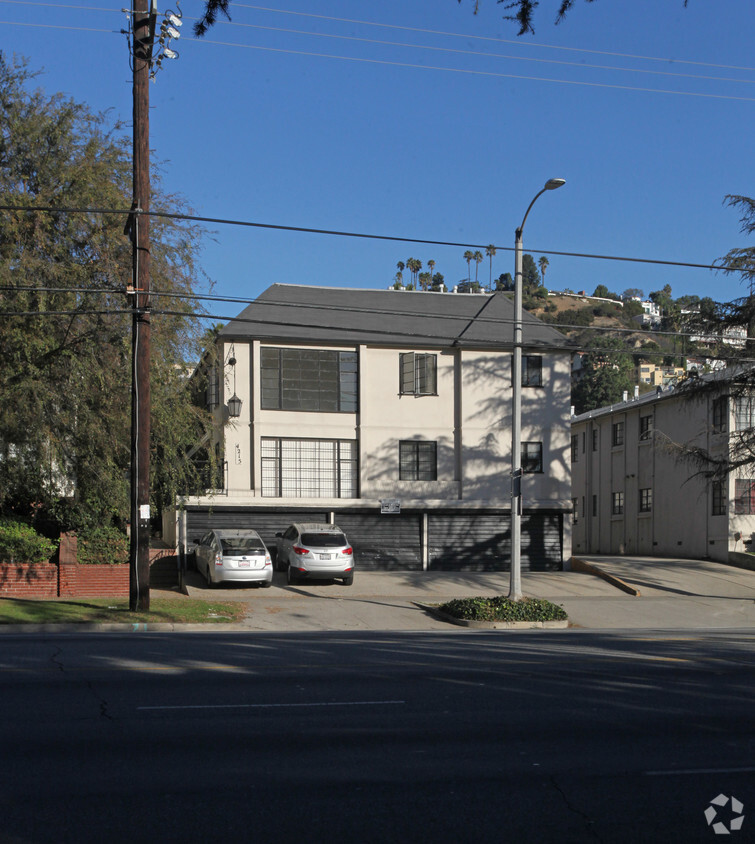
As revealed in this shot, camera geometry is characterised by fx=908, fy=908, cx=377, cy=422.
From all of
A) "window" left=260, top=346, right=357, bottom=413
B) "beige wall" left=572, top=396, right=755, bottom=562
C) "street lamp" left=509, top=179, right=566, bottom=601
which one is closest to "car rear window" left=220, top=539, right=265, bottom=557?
"window" left=260, top=346, right=357, bottom=413

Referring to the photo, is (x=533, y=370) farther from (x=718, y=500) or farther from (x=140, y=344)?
(x=140, y=344)

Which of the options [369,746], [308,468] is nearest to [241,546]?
[308,468]

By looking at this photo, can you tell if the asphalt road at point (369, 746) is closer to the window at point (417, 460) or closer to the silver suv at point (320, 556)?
the silver suv at point (320, 556)

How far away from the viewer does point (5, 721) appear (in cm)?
864

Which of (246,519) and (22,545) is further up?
(246,519)

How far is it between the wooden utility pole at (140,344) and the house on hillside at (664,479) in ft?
58.4

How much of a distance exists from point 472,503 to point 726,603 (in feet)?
30.8

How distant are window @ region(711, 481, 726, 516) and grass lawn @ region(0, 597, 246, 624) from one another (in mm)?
21757

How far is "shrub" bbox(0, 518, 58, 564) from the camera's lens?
23156mm

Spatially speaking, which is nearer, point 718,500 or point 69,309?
point 69,309

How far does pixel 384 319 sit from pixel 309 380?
4.03 metres

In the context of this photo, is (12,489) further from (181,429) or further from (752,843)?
(752,843)

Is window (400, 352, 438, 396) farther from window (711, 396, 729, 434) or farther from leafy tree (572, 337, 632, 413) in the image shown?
leafy tree (572, 337, 632, 413)

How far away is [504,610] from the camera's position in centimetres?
2102
